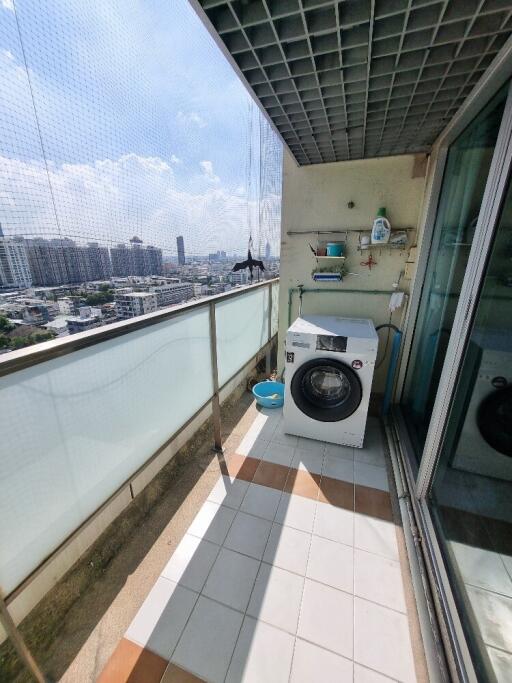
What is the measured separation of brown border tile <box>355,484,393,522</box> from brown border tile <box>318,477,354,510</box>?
0.04 m

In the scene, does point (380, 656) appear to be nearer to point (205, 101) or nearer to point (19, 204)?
point (19, 204)

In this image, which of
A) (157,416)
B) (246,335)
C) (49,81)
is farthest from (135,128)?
(157,416)

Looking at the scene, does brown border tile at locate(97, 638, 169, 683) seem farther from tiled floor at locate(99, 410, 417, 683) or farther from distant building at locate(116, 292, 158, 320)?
distant building at locate(116, 292, 158, 320)

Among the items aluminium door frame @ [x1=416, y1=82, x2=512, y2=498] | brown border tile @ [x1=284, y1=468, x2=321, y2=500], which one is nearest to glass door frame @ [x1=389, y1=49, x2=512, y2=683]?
aluminium door frame @ [x1=416, y1=82, x2=512, y2=498]

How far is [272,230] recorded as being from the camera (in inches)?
124

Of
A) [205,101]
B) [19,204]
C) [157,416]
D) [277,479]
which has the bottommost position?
[277,479]

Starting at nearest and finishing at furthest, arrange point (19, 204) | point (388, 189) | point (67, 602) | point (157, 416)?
point (67, 602), point (19, 204), point (157, 416), point (388, 189)

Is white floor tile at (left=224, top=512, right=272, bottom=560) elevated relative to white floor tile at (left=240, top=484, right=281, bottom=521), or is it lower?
elevated

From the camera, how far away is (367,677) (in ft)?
3.24

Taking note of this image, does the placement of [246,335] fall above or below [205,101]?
below

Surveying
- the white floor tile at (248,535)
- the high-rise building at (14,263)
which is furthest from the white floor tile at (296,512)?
the high-rise building at (14,263)

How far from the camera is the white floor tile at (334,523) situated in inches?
59.4

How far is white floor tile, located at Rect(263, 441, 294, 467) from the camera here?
2078 millimetres

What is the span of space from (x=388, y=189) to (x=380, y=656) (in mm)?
3115
